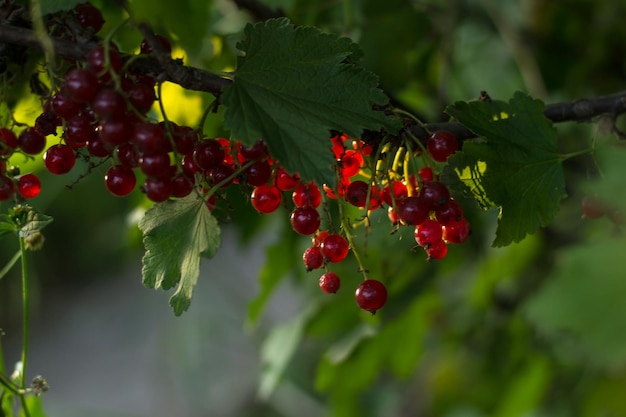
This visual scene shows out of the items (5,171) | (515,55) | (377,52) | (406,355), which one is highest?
(5,171)

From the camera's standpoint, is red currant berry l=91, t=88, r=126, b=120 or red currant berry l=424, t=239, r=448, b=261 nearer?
red currant berry l=91, t=88, r=126, b=120

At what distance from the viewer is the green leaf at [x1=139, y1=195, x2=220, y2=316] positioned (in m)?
0.55

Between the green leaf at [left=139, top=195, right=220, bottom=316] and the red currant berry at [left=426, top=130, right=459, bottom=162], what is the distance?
0.17 m

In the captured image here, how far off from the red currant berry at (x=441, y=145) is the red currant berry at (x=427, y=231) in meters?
0.05

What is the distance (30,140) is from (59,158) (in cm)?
4

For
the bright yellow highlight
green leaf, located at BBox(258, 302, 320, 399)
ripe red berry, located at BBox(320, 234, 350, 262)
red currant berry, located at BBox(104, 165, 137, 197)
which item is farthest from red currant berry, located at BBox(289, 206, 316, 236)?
green leaf, located at BBox(258, 302, 320, 399)

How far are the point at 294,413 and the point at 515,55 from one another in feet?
4.55

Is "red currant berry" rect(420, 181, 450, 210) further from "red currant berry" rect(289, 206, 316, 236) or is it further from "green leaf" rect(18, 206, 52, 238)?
"green leaf" rect(18, 206, 52, 238)

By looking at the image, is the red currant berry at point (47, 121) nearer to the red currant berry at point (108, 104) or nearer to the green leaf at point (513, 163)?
the red currant berry at point (108, 104)

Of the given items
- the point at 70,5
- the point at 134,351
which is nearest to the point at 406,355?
the point at 70,5

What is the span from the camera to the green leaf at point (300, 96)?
19.5 inches

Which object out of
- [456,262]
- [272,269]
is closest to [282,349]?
[272,269]

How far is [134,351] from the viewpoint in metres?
3.41

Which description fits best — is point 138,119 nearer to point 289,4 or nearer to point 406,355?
point 289,4
